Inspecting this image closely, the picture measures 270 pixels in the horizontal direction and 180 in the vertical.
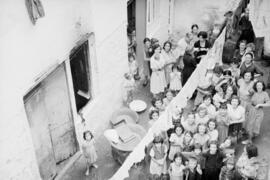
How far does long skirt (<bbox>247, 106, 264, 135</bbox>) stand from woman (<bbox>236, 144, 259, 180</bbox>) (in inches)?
52.3

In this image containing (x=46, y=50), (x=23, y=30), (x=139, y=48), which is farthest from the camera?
(x=139, y=48)

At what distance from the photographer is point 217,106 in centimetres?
755

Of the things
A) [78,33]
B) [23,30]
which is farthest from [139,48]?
[23,30]

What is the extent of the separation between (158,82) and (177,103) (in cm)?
160

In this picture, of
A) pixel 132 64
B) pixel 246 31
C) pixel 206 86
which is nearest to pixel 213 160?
pixel 206 86

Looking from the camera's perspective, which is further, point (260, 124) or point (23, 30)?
point (260, 124)

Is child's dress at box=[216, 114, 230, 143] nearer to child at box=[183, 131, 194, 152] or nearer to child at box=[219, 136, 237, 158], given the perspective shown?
child at box=[219, 136, 237, 158]

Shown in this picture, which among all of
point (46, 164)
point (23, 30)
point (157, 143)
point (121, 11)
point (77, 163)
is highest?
point (23, 30)

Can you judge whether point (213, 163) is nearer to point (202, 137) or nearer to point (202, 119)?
point (202, 137)

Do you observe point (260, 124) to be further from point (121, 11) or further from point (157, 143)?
point (121, 11)

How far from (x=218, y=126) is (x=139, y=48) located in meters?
3.84

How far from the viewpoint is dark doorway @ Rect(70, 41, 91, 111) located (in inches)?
316

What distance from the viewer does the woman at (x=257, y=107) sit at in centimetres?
750

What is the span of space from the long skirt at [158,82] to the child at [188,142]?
8.47 feet
